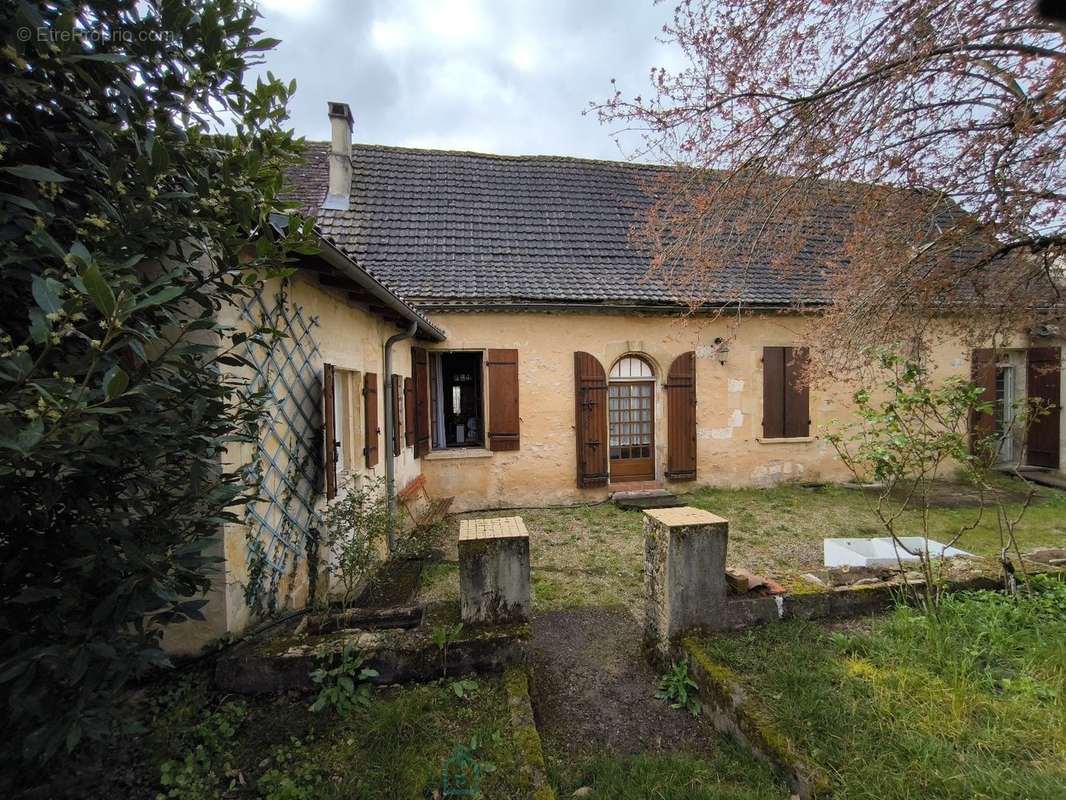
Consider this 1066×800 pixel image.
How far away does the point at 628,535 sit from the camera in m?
6.21

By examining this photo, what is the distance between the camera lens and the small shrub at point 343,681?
2412mm

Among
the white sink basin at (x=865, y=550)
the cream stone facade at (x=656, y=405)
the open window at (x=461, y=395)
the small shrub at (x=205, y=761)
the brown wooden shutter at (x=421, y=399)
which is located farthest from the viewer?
the open window at (x=461, y=395)

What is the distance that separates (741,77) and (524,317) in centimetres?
474

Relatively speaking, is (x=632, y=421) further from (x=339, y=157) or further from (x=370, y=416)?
(x=339, y=157)

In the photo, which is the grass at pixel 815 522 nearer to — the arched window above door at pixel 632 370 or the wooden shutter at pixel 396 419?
the arched window above door at pixel 632 370

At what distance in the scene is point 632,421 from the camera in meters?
8.37

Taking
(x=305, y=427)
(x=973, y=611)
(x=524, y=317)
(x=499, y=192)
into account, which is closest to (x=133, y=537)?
(x=305, y=427)

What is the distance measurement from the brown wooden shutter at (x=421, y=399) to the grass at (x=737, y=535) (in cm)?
132

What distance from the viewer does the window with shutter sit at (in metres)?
8.40

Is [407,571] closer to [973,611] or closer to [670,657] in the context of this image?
[670,657]

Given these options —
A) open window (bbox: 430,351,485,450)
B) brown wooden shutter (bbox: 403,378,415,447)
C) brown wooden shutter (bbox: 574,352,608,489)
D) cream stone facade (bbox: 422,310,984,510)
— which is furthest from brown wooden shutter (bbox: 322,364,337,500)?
open window (bbox: 430,351,485,450)

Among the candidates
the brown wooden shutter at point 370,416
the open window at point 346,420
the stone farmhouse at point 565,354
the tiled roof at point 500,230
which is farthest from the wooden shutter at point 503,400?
the open window at point 346,420

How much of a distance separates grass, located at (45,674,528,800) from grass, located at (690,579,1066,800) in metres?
1.43

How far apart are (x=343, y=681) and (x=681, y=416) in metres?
6.80
